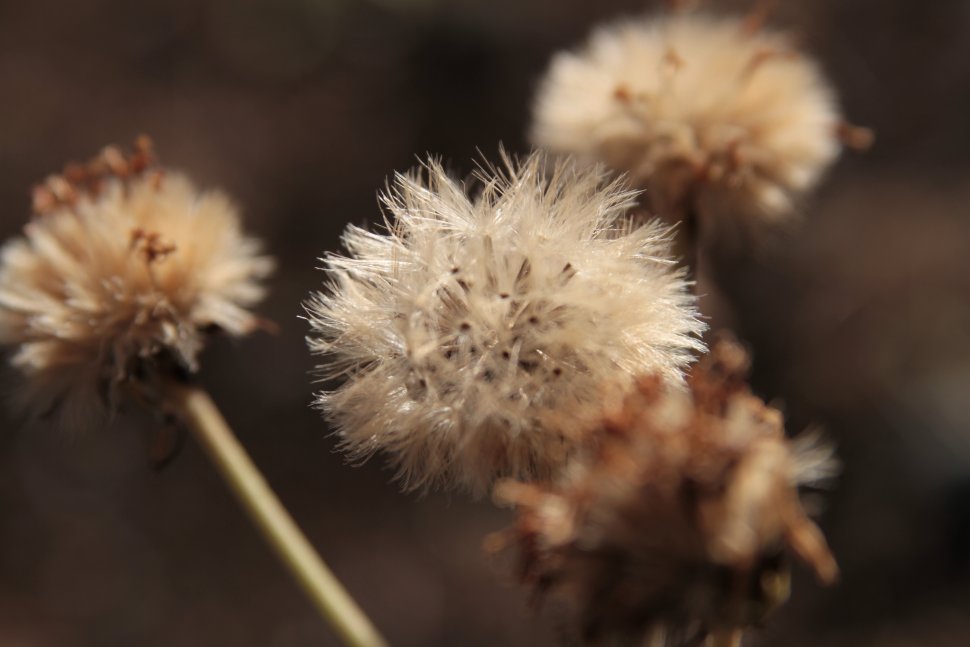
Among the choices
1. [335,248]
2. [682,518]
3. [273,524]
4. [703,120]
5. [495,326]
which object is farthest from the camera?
[335,248]

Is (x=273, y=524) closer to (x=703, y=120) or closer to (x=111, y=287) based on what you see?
(x=111, y=287)

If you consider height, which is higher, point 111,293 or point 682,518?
point 111,293

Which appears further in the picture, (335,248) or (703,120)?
(335,248)

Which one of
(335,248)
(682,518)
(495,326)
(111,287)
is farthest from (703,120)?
(335,248)

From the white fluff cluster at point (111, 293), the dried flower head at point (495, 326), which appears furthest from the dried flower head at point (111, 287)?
the dried flower head at point (495, 326)

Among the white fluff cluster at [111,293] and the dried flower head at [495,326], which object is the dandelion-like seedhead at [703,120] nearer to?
the dried flower head at [495,326]

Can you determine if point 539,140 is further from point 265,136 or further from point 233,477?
point 265,136
